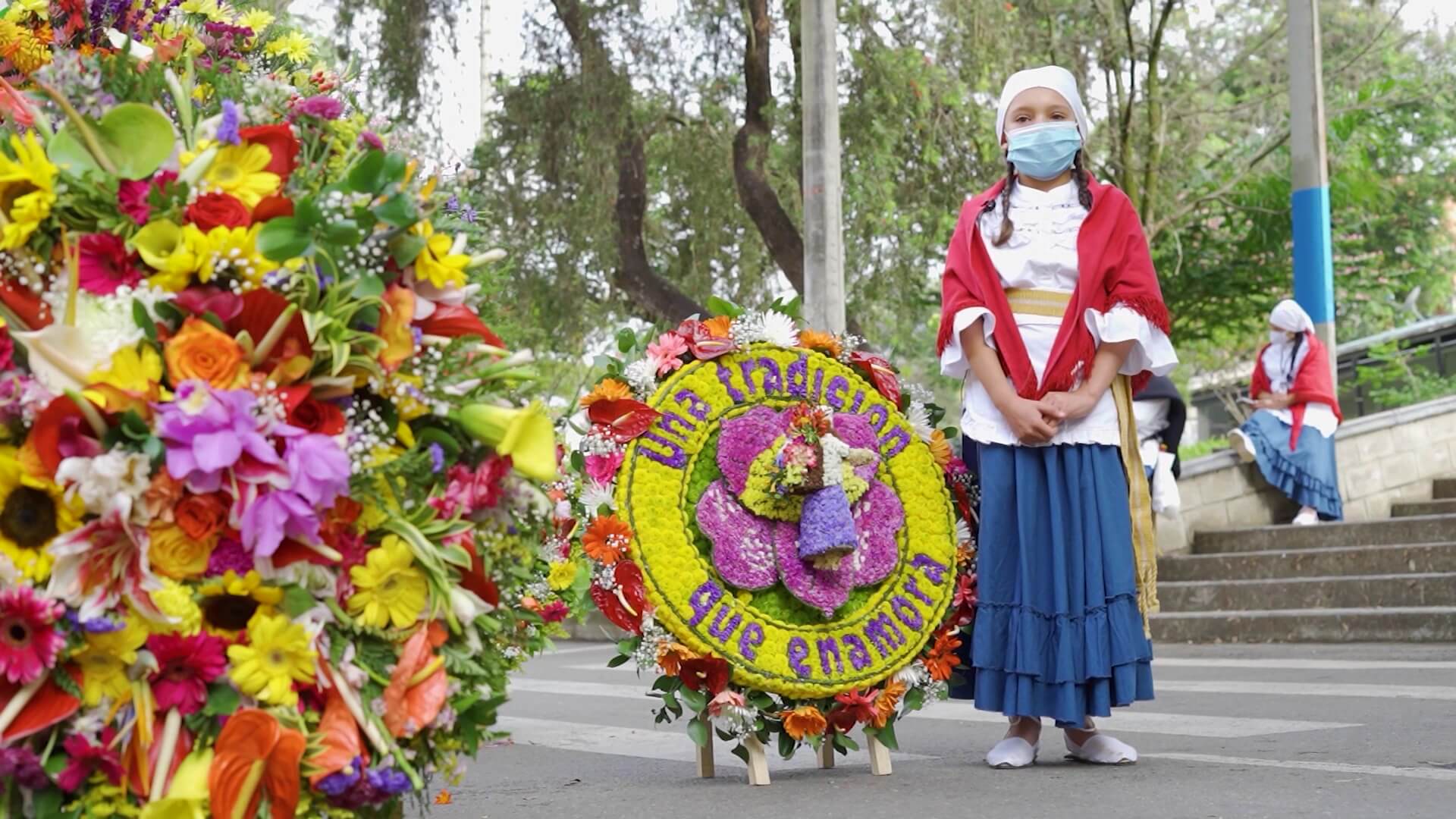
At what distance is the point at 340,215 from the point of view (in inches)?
122

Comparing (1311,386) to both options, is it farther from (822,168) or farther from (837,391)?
(837,391)

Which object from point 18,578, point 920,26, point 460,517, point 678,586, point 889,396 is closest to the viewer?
point 18,578

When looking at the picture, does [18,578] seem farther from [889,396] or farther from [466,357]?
[889,396]

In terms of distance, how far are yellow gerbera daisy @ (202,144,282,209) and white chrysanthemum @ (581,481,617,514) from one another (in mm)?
2468

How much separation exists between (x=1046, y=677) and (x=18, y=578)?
11.3 feet

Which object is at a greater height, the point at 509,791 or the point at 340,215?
the point at 340,215

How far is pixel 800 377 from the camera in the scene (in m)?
5.85

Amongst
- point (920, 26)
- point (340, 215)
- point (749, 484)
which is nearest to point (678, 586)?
point (749, 484)

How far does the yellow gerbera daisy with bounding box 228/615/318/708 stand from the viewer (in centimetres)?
302

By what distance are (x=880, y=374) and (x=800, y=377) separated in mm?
306

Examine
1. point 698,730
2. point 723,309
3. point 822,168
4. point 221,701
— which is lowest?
point 698,730

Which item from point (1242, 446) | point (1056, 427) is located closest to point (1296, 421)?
point (1242, 446)

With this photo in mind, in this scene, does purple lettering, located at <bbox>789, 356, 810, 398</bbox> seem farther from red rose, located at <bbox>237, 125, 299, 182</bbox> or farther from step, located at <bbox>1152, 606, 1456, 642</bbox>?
step, located at <bbox>1152, 606, 1456, 642</bbox>

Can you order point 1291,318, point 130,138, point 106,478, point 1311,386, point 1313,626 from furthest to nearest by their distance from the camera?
point 1291,318
point 1311,386
point 1313,626
point 130,138
point 106,478
